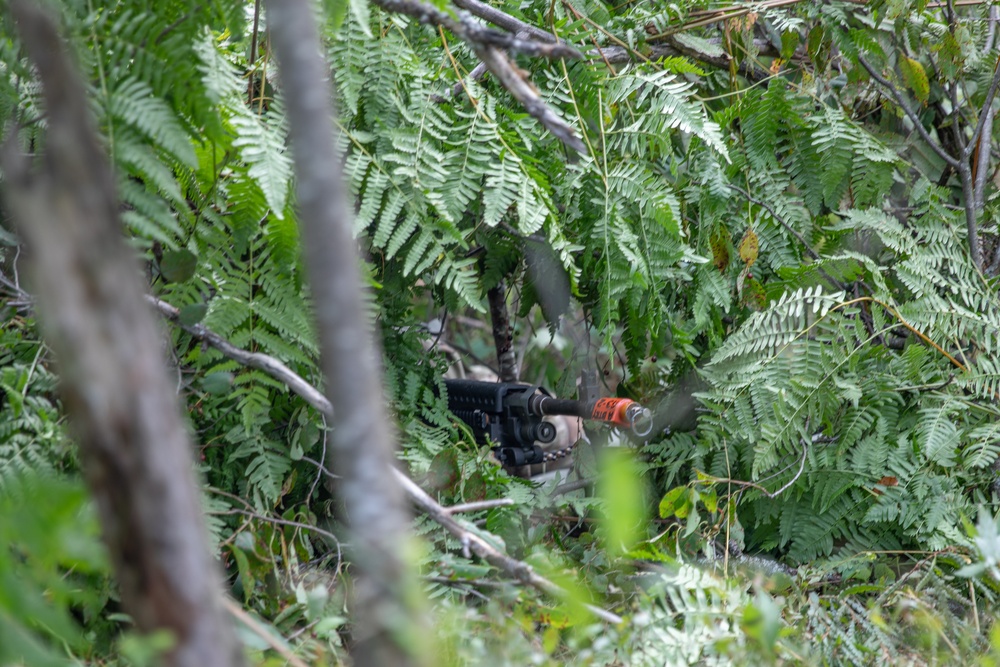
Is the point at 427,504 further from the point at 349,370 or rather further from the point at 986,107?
the point at 986,107

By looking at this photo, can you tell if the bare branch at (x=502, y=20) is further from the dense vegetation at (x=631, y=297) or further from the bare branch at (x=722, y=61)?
the bare branch at (x=722, y=61)

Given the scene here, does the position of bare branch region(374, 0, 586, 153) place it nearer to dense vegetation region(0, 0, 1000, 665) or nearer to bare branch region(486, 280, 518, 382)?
dense vegetation region(0, 0, 1000, 665)

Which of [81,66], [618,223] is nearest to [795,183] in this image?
[618,223]

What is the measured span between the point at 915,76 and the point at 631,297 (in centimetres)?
122

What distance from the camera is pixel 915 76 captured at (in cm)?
253

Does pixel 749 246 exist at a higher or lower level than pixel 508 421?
higher

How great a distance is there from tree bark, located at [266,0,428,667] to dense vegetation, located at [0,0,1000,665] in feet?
1.81

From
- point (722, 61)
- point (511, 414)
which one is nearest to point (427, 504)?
point (511, 414)

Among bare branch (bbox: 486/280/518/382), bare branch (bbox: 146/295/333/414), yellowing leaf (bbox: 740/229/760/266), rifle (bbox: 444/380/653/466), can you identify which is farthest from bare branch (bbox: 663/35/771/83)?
bare branch (bbox: 146/295/333/414)

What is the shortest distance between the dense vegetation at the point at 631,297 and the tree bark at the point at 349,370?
21.7 inches

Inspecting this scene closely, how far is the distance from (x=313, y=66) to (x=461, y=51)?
5.11 ft

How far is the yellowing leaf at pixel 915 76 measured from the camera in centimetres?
251

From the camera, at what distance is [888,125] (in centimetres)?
285

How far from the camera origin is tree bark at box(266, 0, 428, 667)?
29.9 inches
